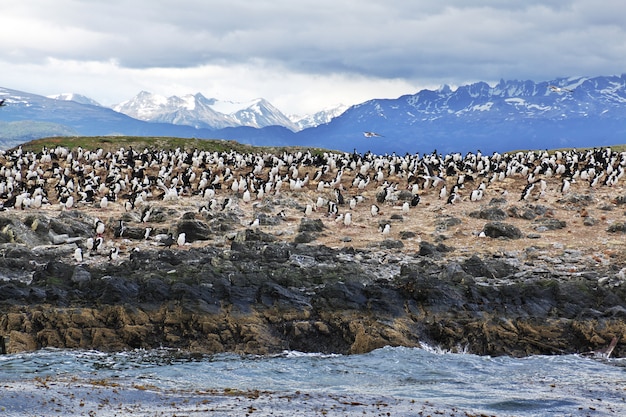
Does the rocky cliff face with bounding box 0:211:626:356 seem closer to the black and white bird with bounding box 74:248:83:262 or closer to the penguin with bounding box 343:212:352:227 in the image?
the black and white bird with bounding box 74:248:83:262

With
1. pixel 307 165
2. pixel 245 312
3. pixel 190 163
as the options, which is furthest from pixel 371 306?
pixel 190 163

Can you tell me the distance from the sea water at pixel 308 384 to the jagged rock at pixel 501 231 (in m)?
10.3

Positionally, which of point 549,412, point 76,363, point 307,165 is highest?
point 307,165

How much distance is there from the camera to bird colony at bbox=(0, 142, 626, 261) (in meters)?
30.9

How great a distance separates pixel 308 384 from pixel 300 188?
25.1 meters

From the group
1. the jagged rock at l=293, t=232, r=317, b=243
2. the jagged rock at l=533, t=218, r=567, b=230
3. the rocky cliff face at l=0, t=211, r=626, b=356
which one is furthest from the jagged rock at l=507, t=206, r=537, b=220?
the jagged rock at l=293, t=232, r=317, b=243

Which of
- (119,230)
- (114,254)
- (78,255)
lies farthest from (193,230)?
(78,255)

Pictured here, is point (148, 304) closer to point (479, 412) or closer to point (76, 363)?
point (76, 363)

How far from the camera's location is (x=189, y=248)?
89.1 ft

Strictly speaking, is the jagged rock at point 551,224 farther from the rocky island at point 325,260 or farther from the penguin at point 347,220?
the penguin at point 347,220

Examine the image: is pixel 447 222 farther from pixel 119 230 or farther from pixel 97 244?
pixel 97 244

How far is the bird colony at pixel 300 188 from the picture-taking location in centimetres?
3088

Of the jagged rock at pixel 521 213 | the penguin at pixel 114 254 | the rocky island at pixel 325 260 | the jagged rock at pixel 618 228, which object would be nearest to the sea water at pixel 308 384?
the rocky island at pixel 325 260

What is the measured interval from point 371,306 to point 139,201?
19.8 m
